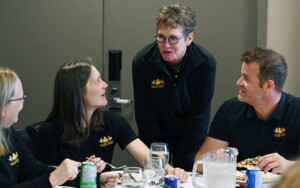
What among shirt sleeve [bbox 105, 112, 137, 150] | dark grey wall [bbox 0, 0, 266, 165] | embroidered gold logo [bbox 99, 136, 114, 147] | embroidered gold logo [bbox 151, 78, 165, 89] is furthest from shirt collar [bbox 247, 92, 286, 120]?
dark grey wall [bbox 0, 0, 266, 165]

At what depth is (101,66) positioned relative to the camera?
3920 mm

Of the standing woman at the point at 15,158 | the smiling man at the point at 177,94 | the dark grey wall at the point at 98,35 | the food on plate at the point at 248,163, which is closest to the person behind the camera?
the standing woman at the point at 15,158

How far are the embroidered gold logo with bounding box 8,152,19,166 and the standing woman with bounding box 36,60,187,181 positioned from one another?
242 millimetres

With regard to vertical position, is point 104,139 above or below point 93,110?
below

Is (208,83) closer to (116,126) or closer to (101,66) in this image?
(116,126)

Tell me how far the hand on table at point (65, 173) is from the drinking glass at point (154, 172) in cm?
30

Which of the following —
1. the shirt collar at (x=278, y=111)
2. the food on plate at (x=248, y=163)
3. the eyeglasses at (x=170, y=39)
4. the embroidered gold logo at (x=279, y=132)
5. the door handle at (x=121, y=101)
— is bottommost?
the food on plate at (x=248, y=163)

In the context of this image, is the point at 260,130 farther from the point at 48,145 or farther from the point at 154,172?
the point at 48,145

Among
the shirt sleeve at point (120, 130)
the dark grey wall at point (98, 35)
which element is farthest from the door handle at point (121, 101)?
the shirt sleeve at point (120, 130)

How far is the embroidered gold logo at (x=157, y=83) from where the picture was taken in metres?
2.93

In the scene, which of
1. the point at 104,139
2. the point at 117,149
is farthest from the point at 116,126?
the point at 117,149

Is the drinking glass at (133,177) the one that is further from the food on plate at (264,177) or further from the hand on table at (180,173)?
the food on plate at (264,177)

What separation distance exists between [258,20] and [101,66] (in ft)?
4.38

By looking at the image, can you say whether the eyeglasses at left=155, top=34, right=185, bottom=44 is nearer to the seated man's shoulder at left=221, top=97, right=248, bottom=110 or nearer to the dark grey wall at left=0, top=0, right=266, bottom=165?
the seated man's shoulder at left=221, top=97, right=248, bottom=110
